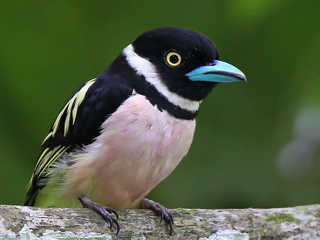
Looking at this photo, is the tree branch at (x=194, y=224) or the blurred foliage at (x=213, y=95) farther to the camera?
the blurred foliage at (x=213, y=95)

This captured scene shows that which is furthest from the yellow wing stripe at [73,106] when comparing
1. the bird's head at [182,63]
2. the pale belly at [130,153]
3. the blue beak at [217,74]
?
the blue beak at [217,74]

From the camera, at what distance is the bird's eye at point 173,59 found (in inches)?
173

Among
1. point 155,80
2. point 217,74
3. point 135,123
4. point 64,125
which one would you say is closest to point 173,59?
point 155,80

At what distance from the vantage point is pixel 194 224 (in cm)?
409

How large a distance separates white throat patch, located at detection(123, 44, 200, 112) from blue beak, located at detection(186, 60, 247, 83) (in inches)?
5.4

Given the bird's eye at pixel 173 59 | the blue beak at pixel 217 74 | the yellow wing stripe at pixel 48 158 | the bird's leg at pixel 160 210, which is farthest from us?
the yellow wing stripe at pixel 48 158

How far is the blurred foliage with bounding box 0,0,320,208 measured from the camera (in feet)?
17.8

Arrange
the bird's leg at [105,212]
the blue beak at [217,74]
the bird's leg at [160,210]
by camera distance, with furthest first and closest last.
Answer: the blue beak at [217,74] < the bird's leg at [160,210] < the bird's leg at [105,212]

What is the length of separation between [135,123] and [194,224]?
0.59m

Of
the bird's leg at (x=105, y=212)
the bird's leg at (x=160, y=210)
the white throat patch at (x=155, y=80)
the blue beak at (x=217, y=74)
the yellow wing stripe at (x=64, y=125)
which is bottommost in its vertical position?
the bird's leg at (x=105, y=212)

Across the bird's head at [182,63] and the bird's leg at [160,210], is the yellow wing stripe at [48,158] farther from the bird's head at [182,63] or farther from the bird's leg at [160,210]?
the bird's head at [182,63]

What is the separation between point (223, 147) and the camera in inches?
228

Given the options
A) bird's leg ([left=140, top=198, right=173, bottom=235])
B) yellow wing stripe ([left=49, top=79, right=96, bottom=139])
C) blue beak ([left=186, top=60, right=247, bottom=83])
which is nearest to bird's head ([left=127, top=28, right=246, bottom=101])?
blue beak ([left=186, top=60, right=247, bottom=83])

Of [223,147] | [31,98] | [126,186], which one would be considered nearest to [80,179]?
[126,186]
